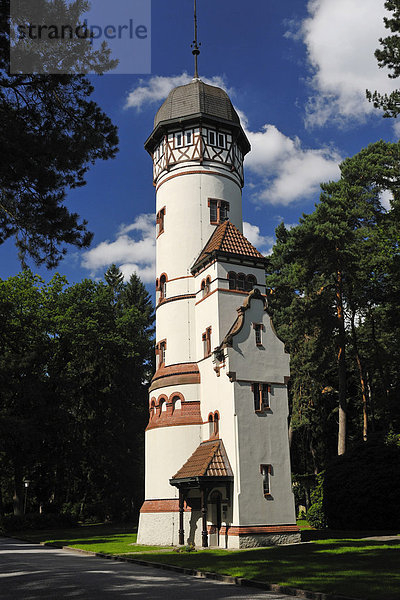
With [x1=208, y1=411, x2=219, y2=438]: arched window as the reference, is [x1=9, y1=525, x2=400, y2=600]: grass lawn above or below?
below

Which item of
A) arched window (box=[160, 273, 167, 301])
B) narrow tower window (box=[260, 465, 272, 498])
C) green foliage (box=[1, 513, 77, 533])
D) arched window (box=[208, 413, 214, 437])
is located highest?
arched window (box=[160, 273, 167, 301])

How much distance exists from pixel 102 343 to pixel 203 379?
21.8m

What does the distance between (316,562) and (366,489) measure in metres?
13.9

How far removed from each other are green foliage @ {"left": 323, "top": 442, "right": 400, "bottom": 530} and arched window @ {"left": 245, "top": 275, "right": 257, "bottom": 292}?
11.2 meters

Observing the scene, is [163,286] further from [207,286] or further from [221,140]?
[221,140]

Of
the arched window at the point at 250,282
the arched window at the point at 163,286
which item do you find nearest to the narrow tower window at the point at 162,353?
the arched window at the point at 163,286

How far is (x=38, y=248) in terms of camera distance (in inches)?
612

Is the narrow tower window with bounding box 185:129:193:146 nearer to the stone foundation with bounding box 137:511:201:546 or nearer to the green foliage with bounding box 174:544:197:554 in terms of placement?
the stone foundation with bounding box 137:511:201:546

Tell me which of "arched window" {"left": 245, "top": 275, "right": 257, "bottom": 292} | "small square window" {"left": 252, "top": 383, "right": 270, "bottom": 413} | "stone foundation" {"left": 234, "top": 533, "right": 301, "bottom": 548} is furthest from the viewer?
"arched window" {"left": 245, "top": 275, "right": 257, "bottom": 292}

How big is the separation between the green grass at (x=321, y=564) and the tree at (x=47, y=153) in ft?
34.4

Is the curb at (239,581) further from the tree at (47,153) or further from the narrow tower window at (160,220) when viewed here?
the narrow tower window at (160,220)

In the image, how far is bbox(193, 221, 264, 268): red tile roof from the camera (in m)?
30.6

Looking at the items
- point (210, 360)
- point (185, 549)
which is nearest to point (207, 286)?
point (210, 360)

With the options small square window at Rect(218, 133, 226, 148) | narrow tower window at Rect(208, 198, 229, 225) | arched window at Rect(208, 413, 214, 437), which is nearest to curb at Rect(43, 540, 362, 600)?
arched window at Rect(208, 413, 214, 437)
